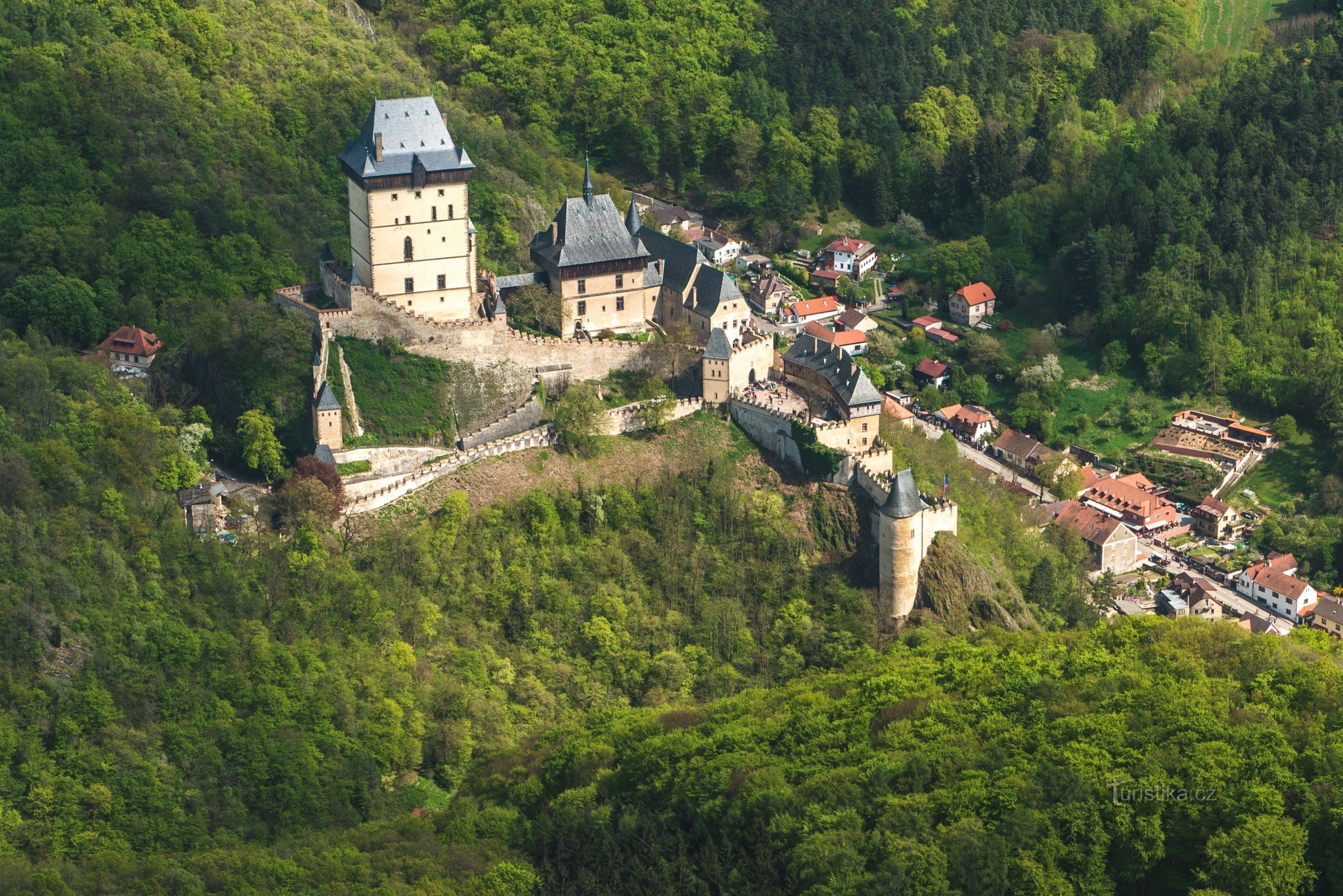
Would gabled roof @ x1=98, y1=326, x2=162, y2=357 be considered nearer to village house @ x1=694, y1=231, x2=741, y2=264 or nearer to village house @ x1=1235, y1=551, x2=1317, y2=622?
village house @ x1=694, y1=231, x2=741, y2=264

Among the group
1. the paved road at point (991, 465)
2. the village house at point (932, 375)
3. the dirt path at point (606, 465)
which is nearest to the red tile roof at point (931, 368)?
the village house at point (932, 375)

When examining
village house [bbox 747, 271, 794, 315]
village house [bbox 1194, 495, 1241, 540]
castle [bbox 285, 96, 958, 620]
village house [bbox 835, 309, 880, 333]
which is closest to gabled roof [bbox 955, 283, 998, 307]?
village house [bbox 835, 309, 880, 333]

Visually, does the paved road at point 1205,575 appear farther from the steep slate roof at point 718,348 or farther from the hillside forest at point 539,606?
the steep slate roof at point 718,348

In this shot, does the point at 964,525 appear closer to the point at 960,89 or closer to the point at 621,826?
the point at 621,826

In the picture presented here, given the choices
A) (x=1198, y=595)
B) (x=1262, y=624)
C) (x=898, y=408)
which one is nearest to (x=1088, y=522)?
(x=1198, y=595)

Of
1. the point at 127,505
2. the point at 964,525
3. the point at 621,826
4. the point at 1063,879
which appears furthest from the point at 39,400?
the point at 1063,879
